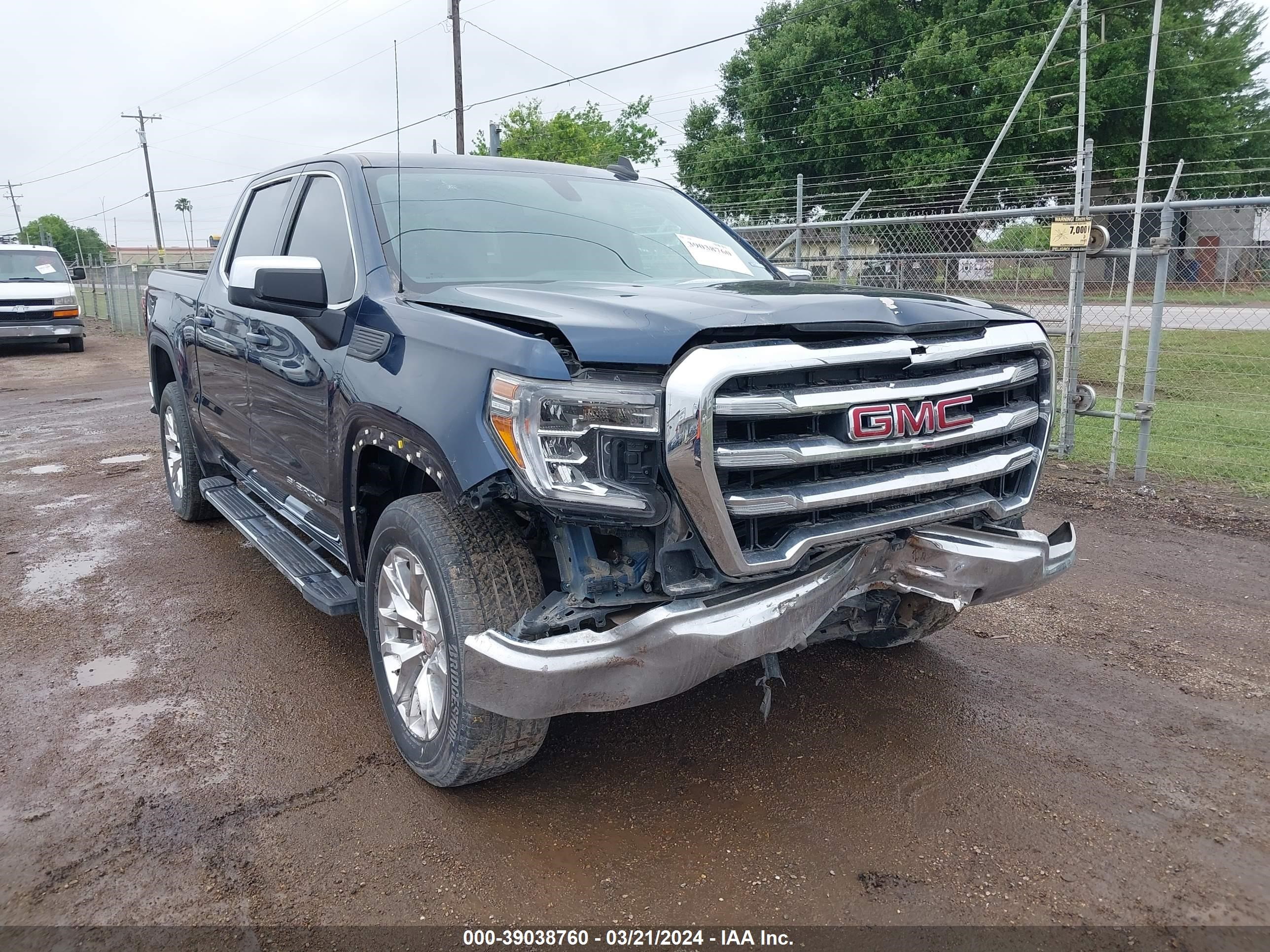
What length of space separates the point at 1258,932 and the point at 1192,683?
1631 millimetres

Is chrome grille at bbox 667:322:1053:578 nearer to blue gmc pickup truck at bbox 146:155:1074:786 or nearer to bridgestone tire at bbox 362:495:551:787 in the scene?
Result: blue gmc pickup truck at bbox 146:155:1074:786

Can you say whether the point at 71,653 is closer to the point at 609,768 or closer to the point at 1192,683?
the point at 609,768

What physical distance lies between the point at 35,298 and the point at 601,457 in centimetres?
1913

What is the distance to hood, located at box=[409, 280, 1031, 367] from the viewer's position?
254 centimetres

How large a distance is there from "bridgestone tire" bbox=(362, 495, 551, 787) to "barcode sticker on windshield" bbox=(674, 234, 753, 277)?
1.81 metres

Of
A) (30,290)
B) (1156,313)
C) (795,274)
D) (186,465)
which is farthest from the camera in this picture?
(30,290)

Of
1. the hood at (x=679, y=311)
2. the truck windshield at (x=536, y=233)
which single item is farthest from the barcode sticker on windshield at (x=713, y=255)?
the hood at (x=679, y=311)

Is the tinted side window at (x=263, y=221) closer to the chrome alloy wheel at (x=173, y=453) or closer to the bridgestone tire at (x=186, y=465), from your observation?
the bridgestone tire at (x=186, y=465)

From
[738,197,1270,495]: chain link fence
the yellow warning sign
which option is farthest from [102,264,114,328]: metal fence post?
the yellow warning sign

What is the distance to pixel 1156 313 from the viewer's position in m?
6.52

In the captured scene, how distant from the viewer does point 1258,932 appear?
241 cm

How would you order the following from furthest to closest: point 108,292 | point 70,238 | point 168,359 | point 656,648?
point 70,238 < point 108,292 < point 168,359 < point 656,648

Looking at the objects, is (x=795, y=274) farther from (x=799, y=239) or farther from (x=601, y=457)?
(x=799, y=239)

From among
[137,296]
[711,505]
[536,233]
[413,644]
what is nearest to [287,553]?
[413,644]
